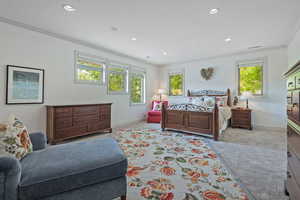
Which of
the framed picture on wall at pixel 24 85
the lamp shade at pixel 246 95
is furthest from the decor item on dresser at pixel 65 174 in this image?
the lamp shade at pixel 246 95

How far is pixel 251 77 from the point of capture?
4.95 m

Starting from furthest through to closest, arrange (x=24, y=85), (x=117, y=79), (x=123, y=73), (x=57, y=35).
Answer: (x=123, y=73), (x=117, y=79), (x=57, y=35), (x=24, y=85)

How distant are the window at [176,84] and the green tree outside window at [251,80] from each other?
2.32 meters

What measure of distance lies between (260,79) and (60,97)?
20.5 ft

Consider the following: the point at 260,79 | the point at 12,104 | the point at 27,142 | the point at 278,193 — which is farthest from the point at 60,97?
the point at 260,79

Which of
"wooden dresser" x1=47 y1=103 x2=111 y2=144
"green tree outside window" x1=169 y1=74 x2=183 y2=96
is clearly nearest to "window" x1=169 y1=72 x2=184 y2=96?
"green tree outside window" x1=169 y1=74 x2=183 y2=96

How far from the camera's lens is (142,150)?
287 cm

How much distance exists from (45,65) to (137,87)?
3.44 metres

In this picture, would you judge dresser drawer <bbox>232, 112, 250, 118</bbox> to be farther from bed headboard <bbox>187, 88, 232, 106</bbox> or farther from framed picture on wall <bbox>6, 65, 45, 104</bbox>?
framed picture on wall <bbox>6, 65, 45, 104</bbox>

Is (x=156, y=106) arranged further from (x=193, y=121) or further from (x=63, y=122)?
(x=63, y=122)

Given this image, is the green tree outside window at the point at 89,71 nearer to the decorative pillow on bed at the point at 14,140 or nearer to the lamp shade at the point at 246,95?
the decorative pillow on bed at the point at 14,140

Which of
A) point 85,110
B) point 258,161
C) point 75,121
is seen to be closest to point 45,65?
point 85,110

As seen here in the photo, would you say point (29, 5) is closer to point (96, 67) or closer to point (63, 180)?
point (96, 67)

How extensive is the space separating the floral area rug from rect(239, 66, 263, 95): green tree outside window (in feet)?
10.4
